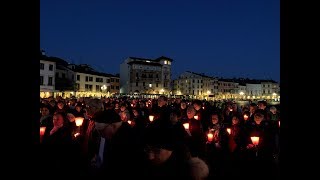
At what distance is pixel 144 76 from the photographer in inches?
3873

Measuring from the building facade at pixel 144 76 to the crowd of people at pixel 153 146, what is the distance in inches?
3281

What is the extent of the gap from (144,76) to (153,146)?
315 feet

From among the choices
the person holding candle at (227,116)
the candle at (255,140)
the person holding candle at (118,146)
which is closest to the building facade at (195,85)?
the person holding candle at (227,116)

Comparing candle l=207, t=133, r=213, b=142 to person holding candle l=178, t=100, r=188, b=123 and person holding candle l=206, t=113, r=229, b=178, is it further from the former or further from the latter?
person holding candle l=178, t=100, r=188, b=123

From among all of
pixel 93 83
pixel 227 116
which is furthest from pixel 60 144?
pixel 93 83

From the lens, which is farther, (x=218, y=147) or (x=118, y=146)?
(x=218, y=147)

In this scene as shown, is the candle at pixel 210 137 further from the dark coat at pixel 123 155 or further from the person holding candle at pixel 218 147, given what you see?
the dark coat at pixel 123 155

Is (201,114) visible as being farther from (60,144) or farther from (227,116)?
(60,144)

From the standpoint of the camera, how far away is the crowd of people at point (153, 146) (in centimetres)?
266

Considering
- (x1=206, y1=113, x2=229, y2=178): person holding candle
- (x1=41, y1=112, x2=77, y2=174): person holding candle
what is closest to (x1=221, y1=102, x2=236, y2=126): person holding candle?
(x1=206, y1=113, x2=229, y2=178): person holding candle
